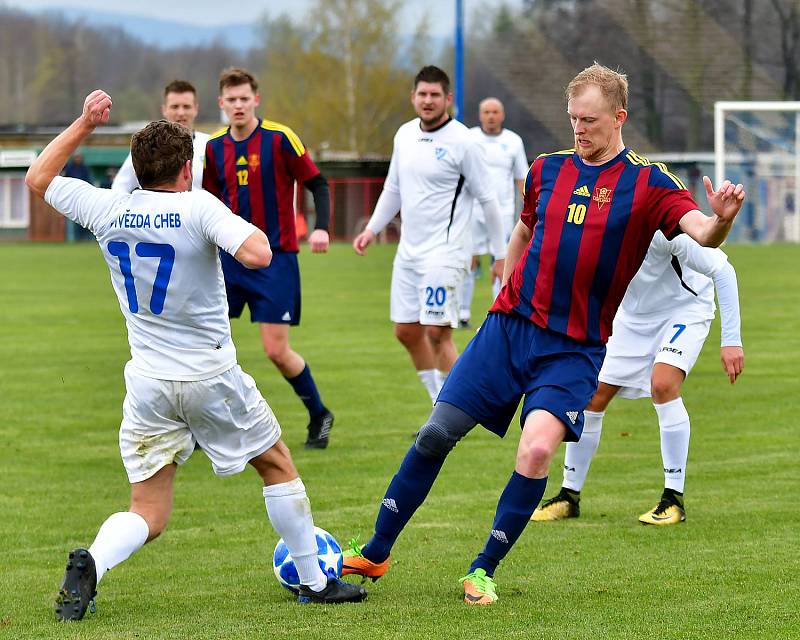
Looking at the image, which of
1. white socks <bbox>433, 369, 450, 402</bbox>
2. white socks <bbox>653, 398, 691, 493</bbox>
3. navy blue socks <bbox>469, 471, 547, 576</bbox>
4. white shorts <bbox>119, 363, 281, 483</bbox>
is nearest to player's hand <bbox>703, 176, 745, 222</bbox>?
navy blue socks <bbox>469, 471, 547, 576</bbox>

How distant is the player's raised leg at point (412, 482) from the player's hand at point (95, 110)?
165cm

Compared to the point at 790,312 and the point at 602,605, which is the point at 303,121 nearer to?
the point at 790,312

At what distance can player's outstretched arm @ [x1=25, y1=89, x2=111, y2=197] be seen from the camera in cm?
520

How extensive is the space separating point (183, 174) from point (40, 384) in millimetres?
7457

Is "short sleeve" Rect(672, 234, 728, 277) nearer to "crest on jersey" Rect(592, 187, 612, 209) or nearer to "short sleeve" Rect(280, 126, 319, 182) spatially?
"crest on jersey" Rect(592, 187, 612, 209)

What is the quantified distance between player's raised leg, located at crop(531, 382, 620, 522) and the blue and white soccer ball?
1697mm

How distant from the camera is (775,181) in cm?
3462

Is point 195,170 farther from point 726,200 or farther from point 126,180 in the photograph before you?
point 726,200

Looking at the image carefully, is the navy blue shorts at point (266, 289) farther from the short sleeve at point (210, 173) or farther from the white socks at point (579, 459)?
the white socks at point (579, 459)

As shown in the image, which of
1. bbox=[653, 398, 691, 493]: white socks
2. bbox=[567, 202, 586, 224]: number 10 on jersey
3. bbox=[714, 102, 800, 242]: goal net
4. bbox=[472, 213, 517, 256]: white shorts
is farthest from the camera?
bbox=[714, 102, 800, 242]: goal net

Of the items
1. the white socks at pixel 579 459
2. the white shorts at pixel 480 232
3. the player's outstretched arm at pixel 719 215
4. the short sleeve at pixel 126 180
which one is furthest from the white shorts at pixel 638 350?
the white shorts at pixel 480 232

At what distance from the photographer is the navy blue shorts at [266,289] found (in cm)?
909

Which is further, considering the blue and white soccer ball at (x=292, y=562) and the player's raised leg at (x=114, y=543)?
the blue and white soccer ball at (x=292, y=562)

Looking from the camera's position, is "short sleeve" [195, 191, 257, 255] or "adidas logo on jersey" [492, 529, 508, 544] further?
"adidas logo on jersey" [492, 529, 508, 544]
